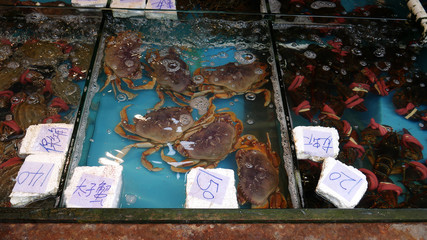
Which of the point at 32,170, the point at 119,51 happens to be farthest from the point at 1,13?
the point at 32,170

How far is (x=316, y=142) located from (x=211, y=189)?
0.73m

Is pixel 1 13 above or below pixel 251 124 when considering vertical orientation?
above

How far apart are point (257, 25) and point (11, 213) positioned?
2.15 metres

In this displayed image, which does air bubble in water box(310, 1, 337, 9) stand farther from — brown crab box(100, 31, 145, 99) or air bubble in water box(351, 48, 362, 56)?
brown crab box(100, 31, 145, 99)

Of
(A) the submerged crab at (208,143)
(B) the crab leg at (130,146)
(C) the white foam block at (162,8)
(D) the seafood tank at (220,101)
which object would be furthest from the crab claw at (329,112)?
(C) the white foam block at (162,8)

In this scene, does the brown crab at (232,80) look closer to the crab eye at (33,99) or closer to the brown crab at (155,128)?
the brown crab at (155,128)

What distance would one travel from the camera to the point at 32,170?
1.77m

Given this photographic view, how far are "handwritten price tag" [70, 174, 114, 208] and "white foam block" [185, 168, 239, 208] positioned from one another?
42cm

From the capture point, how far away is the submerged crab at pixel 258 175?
6.06ft

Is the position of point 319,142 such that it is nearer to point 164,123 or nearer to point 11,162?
point 164,123

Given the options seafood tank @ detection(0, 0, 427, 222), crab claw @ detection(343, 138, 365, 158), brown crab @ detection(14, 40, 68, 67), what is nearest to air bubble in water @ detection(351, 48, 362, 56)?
seafood tank @ detection(0, 0, 427, 222)

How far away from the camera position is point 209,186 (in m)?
1.71

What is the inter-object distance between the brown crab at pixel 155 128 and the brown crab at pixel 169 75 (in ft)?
0.39

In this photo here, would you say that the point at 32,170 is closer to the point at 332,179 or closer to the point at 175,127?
the point at 175,127
